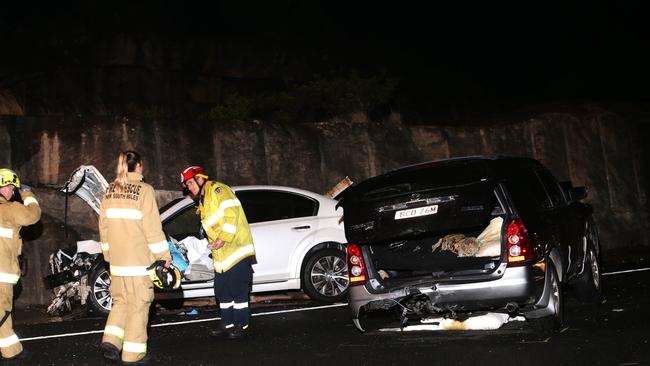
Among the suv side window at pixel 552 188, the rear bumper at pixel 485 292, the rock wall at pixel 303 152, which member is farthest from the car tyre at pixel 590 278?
the rock wall at pixel 303 152

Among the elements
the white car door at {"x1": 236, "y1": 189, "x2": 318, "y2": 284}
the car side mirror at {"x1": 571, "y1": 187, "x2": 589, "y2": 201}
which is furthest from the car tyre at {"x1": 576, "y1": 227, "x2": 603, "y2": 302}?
the white car door at {"x1": 236, "y1": 189, "x2": 318, "y2": 284}

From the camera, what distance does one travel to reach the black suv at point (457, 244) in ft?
24.6

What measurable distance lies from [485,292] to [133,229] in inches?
122

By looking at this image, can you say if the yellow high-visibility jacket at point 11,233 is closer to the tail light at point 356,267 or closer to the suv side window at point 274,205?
the tail light at point 356,267

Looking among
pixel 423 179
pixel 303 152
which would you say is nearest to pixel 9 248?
pixel 423 179

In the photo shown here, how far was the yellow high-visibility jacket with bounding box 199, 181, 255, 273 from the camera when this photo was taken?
874 cm

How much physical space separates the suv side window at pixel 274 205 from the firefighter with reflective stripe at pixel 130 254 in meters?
4.22

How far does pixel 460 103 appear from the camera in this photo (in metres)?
30.6

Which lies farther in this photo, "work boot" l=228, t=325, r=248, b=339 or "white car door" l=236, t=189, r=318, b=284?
"white car door" l=236, t=189, r=318, b=284

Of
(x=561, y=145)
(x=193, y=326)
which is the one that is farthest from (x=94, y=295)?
(x=561, y=145)

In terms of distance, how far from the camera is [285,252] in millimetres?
11391

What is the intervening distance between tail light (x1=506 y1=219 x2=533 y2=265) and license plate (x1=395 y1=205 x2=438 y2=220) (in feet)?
2.26

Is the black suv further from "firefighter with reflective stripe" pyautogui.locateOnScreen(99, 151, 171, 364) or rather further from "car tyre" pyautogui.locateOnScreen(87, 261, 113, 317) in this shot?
"car tyre" pyautogui.locateOnScreen(87, 261, 113, 317)

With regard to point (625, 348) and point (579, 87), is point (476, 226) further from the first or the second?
point (579, 87)
